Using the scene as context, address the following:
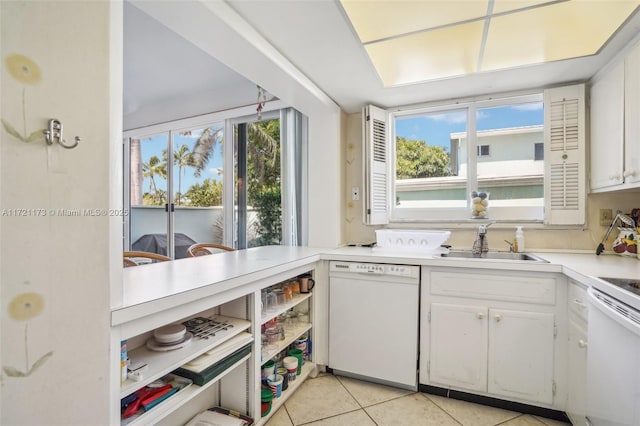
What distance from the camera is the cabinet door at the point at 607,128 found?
1.72 metres

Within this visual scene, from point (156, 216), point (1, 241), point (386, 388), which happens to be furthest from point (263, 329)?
point (156, 216)

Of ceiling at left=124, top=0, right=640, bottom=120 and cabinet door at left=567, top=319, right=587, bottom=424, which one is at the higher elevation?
ceiling at left=124, top=0, right=640, bottom=120

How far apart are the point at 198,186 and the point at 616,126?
12.7ft

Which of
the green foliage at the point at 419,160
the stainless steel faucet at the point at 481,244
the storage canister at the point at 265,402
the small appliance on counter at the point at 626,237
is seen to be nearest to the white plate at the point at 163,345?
the storage canister at the point at 265,402

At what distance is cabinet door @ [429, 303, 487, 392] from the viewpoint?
180 centimetres

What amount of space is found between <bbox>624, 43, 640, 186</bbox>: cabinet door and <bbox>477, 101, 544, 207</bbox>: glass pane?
0.66 metres

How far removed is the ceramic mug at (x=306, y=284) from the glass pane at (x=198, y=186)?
186 cm

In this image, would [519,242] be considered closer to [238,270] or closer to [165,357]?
[238,270]

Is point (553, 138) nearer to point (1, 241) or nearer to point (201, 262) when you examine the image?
point (201, 262)

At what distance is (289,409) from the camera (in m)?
1.79

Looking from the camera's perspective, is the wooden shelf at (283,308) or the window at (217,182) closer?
the wooden shelf at (283,308)

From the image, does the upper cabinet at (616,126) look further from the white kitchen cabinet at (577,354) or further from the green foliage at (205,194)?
the green foliage at (205,194)

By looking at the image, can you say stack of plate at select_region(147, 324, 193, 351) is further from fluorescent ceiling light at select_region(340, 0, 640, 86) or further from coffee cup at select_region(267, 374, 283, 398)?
fluorescent ceiling light at select_region(340, 0, 640, 86)

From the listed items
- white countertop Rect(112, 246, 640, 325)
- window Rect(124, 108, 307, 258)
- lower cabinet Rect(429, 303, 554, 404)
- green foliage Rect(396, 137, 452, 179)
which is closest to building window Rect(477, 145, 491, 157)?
green foliage Rect(396, 137, 452, 179)
